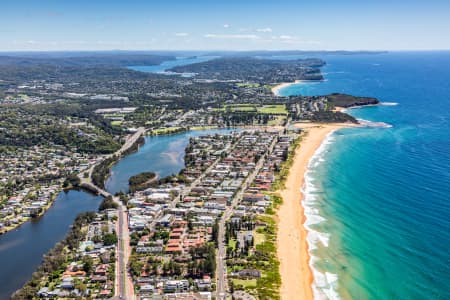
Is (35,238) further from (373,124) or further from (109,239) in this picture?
(373,124)

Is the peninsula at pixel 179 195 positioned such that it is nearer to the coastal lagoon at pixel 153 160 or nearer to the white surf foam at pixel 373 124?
the coastal lagoon at pixel 153 160

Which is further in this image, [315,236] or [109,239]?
[315,236]

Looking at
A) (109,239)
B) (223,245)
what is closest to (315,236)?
(223,245)

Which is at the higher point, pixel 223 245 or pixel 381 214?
pixel 381 214

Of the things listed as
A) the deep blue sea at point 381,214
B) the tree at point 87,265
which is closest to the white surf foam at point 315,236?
the deep blue sea at point 381,214


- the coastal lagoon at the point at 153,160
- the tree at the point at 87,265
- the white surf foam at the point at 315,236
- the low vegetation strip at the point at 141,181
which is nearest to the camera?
the white surf foam at the point at 315,236

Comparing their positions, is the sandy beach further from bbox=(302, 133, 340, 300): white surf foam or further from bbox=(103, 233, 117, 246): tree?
bbox=(103, 233, 117, 246): tree

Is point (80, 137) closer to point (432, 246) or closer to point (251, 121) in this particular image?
point (251, 121)
